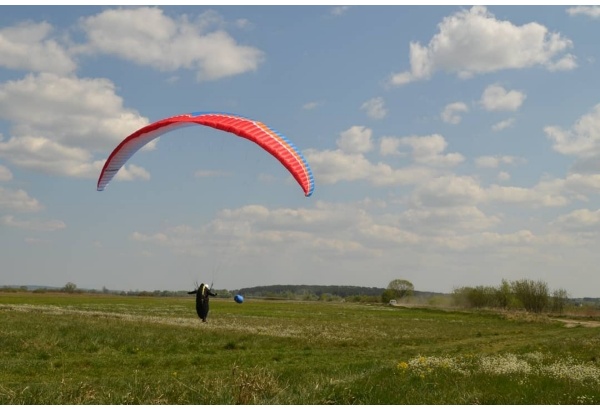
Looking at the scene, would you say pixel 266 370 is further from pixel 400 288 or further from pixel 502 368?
pixel 400 288

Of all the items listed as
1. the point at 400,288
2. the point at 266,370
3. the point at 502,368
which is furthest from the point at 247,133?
the point at 400,288

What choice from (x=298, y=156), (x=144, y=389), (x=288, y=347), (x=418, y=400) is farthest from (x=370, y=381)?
(x=288, y=347)

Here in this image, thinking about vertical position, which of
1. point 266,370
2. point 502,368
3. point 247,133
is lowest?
point 266,370

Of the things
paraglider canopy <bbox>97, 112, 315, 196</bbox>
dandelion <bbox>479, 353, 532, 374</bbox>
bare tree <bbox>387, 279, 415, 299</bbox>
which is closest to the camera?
dandelion <bbox>479, 353, 532, 374</bbox>

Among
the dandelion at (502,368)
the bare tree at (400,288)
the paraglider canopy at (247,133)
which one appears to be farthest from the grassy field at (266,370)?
the bare tree at (400,288)

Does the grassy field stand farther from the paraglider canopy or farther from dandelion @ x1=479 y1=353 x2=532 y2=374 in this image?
the paraglider canopy

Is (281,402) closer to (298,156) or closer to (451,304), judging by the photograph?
(298,156)

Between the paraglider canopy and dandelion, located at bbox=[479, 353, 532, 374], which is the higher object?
the paraglider canopy

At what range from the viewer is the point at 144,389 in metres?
9.72

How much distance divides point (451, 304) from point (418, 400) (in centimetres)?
12353

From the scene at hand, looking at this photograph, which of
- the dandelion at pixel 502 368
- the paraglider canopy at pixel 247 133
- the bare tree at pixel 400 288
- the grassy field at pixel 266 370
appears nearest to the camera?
the grassy field at pixel 266 370

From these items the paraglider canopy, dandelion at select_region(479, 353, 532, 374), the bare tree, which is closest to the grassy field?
dandelion at select_region(479, 353, 532, 374)

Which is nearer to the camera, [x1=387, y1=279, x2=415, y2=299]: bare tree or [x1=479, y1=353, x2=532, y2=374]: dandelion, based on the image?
[x1=479, y1=353, x2=532, y2=374]: dandelion

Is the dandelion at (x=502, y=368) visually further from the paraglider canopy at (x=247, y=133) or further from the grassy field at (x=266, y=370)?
the paraglider canopy at (x=247, y=133)
